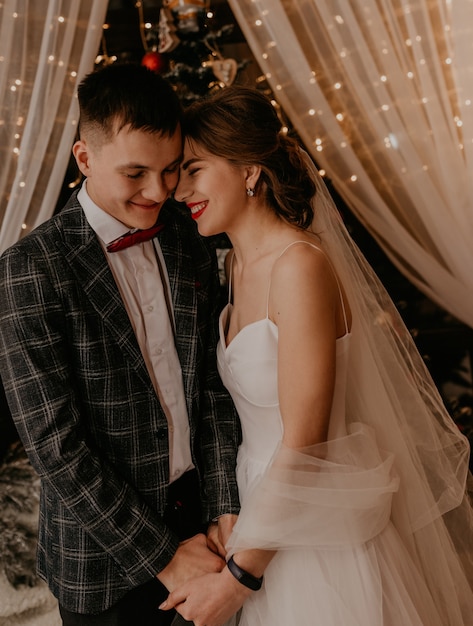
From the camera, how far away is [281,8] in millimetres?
1975

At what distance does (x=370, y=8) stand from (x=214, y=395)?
4.24ft

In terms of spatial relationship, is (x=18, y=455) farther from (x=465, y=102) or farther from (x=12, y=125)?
(x=465, y=102)

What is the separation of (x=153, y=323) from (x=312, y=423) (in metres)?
0.47

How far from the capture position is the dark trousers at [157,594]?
1545 millimetres

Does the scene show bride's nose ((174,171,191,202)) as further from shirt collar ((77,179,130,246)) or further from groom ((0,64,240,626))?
shirt collar ((77,179,130,246))

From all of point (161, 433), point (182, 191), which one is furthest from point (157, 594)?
point (182, 191)

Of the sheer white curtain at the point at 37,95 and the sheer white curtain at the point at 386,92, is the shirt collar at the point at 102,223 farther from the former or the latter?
the sheer white curtain at the point at 386,92

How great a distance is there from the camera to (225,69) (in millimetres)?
2574

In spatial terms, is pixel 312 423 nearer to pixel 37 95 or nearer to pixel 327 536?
pixel 327 536

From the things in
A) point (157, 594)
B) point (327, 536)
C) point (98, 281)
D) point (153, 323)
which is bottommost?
point (157, 594)

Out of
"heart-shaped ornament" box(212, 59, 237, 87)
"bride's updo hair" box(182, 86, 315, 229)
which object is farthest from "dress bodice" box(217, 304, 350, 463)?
"heart-shaped ornament" box(212, 59, 237, 87)

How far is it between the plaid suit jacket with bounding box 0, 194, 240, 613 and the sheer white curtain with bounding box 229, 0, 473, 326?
0.82m

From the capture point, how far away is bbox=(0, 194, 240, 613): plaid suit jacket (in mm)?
1417

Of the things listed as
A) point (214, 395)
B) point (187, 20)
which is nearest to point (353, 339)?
point (214, 395)
